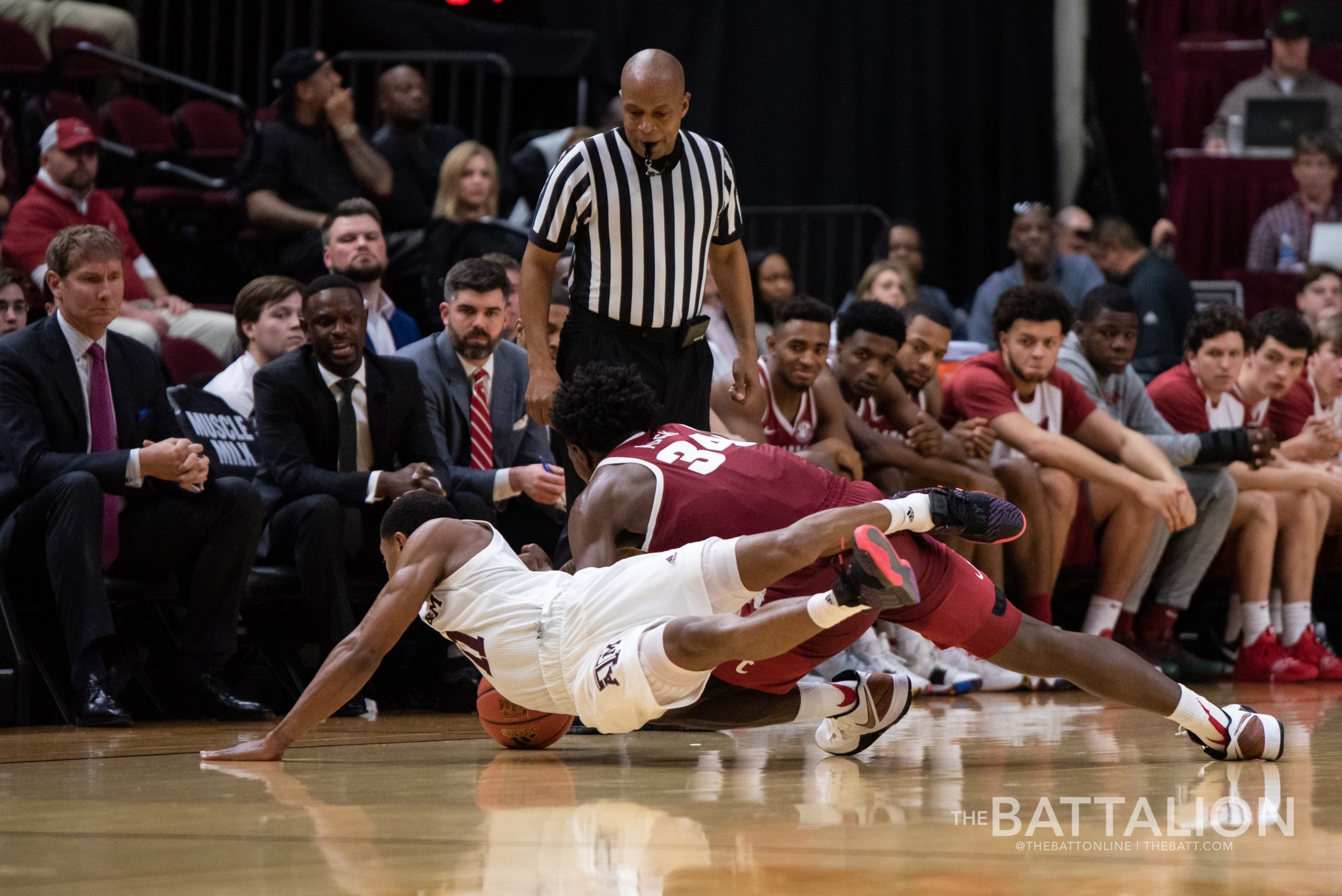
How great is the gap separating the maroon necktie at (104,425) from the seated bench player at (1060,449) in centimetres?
317

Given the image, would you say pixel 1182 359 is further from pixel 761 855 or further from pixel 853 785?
pixel 761 855

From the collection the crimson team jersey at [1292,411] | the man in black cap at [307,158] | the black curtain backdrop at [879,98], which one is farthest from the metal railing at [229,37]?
the crimson team jersey at [1292,411]

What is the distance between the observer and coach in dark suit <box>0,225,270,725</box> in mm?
4660

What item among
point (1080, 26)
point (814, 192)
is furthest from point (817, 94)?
point (1080, 26)

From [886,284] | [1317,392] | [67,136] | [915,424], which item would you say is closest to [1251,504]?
[1317,392]

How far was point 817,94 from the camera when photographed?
9.98 metres

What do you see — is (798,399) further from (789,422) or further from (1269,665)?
(1269,665)

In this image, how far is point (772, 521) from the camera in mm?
3742

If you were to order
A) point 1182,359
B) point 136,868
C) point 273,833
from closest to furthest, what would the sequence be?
point 136,868 → point 273,833 → point 1182,359

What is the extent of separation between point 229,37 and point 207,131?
1347 millimetres

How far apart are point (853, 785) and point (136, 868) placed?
148cm

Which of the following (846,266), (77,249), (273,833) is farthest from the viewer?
(846,266)

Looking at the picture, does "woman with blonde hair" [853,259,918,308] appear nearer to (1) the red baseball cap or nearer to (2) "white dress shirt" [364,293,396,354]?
(2) "white dress shirt" [364,293,396,354]

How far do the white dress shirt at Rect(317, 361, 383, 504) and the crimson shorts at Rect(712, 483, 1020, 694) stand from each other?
199cm
